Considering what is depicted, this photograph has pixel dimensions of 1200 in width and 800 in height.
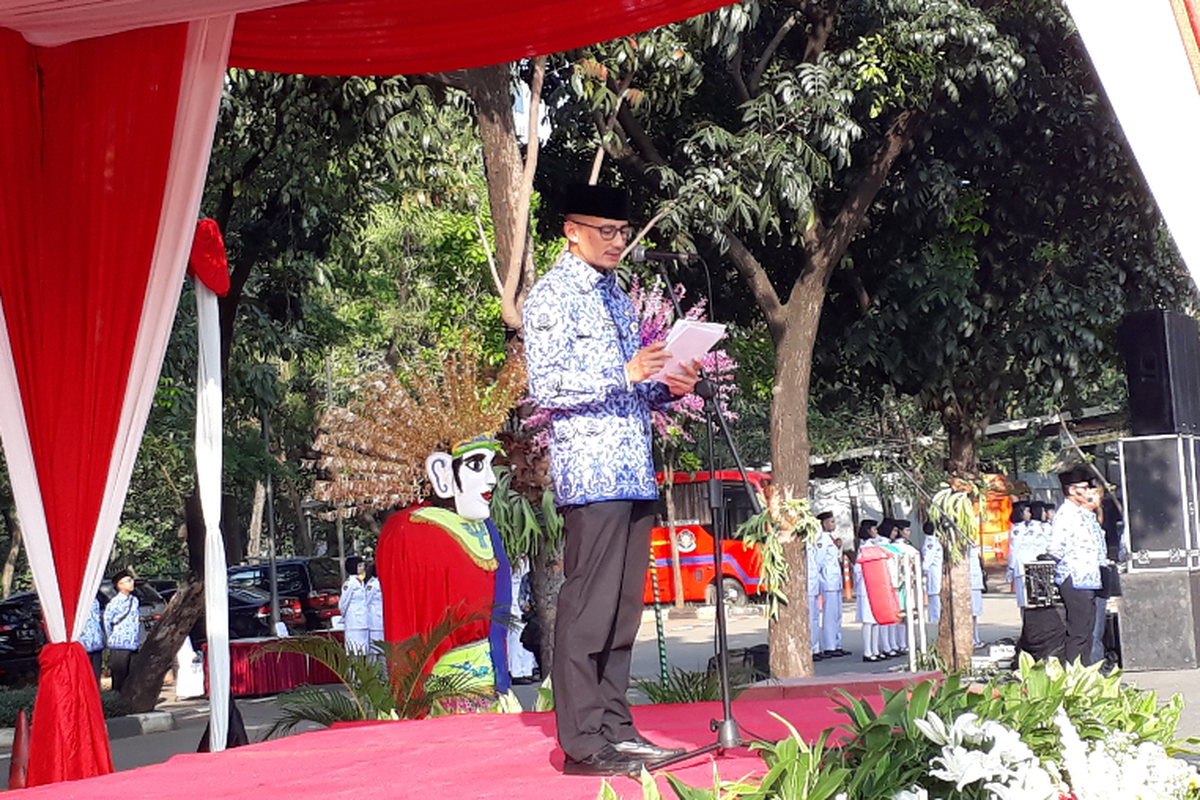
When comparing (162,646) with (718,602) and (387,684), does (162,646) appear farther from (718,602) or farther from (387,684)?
(718,602)

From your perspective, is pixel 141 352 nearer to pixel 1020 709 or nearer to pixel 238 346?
pixel 1020 709

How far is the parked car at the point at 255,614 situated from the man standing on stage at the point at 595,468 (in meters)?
19.1


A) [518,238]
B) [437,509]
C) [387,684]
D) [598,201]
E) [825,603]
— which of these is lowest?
[825,603]

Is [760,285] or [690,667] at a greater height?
[760,285]

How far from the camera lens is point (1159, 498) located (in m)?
14.3

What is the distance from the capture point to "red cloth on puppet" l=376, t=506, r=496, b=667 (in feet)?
25.2

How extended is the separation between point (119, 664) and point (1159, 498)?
11604mm

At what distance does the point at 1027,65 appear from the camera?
52.1 ft

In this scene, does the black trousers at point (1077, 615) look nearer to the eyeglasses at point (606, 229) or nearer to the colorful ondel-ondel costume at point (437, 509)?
the colorful ondel-ondel costume at point (437, 509)

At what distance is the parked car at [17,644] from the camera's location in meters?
21.6

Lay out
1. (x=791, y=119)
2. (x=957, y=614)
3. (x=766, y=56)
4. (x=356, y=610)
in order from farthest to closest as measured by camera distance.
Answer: (x=356, y=610) < (x=957, y=614) < (x=766, y=56) < (x=791, y=119)

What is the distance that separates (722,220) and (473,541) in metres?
6.39

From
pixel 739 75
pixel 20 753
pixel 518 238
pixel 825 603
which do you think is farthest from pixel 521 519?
pixel 825 603

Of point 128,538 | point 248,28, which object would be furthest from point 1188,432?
point 128,538
